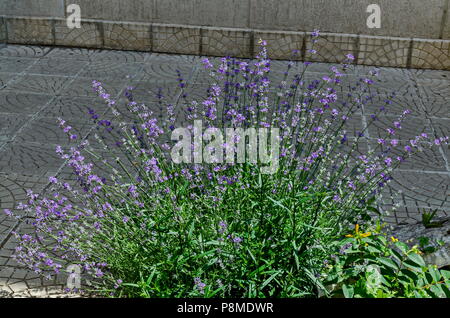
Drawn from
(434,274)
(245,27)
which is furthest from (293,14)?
(434,274)

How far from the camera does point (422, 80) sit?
29.0 ft

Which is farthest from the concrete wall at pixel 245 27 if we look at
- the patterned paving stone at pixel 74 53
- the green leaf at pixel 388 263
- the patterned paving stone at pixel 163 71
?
the green leaf at pixel 388 263

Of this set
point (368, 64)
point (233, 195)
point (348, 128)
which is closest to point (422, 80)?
point (368, 64)

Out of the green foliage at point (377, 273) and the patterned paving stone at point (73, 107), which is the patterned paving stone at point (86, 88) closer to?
the patterned paving stone at point (73, 107)

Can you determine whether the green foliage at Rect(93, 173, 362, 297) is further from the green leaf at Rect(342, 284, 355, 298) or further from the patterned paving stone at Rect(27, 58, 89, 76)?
the patterned paving stone at Rect(27, 58, 89, 76)

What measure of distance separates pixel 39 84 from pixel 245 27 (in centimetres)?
316

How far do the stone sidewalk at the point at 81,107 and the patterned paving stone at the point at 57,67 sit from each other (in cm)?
1

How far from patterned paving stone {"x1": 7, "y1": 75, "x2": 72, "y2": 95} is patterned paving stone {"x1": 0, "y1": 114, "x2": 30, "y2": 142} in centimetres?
80

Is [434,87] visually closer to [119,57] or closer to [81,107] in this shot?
[119,57]

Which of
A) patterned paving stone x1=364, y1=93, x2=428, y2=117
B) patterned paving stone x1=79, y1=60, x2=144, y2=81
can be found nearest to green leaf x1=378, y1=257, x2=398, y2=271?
patterned paving stone x1=364, y1=93, x2=428, y2=117

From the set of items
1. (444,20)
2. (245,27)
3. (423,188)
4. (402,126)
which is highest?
(444,20)

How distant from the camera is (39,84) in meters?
8.12

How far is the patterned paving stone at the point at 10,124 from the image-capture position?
6.74 m

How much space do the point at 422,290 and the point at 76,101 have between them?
541cm
